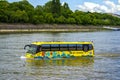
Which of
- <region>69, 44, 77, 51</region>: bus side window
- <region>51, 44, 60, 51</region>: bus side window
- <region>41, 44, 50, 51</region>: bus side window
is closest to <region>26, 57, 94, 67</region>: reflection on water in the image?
<region>69, 44, 77, 51</region>: bus side window

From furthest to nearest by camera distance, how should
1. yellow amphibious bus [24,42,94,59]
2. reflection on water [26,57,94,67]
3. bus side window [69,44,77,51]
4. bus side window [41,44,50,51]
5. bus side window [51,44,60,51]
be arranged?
bus side window [69,44,77,51], bus side window [51,44,60,51], bus side window [41,44,50,51], yellow amphibious bus [24,42,94,59], reflection on water [26,57,94,67]

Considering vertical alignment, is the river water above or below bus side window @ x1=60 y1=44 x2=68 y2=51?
below

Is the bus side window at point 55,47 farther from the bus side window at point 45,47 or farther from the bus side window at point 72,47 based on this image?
the bus side window at point 72,47

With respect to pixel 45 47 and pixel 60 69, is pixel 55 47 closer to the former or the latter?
pixel 45 47

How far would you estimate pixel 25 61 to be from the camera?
55.3m

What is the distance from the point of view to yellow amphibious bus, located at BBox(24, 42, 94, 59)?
57.1 m

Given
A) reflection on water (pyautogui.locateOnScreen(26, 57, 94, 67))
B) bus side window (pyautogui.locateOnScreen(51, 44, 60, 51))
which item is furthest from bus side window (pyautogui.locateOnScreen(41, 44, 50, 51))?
reflection on water (pyautogui.locateOnScreen(26, 57, 94, 67))

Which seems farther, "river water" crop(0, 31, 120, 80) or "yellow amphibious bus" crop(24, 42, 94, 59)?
"yellow amphibious bus" crop(24, 42, 94, 59)

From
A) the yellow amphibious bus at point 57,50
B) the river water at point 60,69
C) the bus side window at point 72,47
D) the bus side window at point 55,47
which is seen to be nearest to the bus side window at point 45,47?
the yellow amphibious bus at point 57,50

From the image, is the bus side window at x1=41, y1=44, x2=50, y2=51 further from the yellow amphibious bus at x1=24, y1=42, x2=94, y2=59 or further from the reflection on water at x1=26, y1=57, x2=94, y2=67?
the reflection on water at x1=26, y1=57, x2=94, y2=67

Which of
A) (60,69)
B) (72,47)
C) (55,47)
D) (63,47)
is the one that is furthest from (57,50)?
(60,69)

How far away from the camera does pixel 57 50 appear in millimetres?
58188

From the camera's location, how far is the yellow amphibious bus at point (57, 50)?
187 feet

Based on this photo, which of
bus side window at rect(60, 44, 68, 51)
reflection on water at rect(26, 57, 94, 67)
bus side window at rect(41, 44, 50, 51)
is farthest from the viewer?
bus side window at rect(60, 44, 68, 51)
